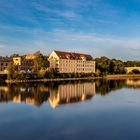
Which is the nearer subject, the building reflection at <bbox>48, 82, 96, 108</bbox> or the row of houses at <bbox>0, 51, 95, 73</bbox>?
the building reflection at <bbox>48, 82, 96, 108</bbox>

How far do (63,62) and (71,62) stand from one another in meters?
2.01

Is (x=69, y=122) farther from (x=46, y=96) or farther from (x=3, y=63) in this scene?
(x=3, y=63)

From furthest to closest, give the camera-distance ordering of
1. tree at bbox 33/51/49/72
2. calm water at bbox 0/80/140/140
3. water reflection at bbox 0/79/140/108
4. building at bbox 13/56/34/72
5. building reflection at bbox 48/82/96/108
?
building at bbox 13/56/34/72
tree at bbox 33/51/49/72
water reflection at bbox 0/79/140/108
building reflection at bbox 48/82/96/108
calm water at bbox 0/80/140/140

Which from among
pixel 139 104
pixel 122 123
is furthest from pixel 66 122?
pixel 139 104

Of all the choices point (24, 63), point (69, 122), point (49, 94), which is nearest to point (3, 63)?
point (24, 63)

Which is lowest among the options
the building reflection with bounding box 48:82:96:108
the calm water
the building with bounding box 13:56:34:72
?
the calm water

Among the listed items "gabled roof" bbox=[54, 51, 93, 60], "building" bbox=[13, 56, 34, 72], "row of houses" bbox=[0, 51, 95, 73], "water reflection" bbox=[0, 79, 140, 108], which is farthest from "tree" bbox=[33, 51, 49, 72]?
"water reflection" bbox=[0, 79, 140, 108]

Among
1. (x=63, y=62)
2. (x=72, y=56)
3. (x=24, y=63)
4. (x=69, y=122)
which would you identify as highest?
(x=72, y=56)

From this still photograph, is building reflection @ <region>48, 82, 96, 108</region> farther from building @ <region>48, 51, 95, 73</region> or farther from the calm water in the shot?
building @ <region>48, 51, 95, 73</region>

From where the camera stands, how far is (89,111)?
1293 centimetres

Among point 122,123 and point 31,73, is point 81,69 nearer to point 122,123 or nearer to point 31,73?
point 31,73

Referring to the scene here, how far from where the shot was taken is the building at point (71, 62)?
1793 inches

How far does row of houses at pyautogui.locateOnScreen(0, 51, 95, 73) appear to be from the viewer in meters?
43.9

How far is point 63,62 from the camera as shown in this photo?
4647 cm
